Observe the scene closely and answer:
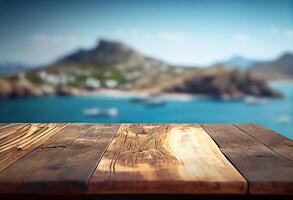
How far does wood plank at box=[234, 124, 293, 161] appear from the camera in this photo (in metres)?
0.91

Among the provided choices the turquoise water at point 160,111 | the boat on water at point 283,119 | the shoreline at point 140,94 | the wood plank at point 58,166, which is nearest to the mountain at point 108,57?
the shoreline at point 140,94

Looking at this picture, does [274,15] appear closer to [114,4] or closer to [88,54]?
[114,4]

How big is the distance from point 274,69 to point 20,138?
500 centimetres

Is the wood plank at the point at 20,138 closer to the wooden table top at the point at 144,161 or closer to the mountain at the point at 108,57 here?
the wooden table top at the point at 144,161

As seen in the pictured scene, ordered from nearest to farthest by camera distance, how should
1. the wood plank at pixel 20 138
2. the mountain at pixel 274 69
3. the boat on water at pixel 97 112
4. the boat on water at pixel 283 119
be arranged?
the wood plank at pixel 20 138 < the boat on water at pixel 97 112 < the boat on water at pixel 283 119 < the mountain at pixel 274 69

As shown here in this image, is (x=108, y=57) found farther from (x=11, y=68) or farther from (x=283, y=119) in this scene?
→ (x=283, y=119)

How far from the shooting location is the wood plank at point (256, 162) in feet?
2.20

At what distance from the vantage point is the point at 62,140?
104 cm

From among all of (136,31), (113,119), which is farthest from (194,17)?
(113,119)

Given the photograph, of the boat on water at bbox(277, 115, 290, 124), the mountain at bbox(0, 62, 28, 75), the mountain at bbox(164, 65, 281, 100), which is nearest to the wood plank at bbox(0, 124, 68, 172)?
the mountain at bbox(0, 62, 28, 75)

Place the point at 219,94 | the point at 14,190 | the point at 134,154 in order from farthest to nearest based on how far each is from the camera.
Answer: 1. the point at 219,94
2. the point at 134,154
3. the point at 14,190

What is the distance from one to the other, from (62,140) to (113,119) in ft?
13.8

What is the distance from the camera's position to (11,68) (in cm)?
518

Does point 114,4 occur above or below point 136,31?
above
